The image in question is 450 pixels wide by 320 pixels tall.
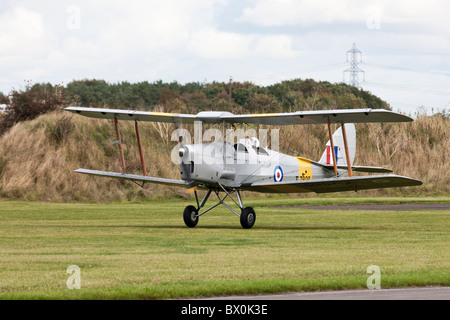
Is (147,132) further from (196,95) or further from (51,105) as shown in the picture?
(196,95)

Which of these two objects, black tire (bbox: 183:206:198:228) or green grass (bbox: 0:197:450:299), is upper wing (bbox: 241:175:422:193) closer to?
green grass (bbox: 0:197:450:299)

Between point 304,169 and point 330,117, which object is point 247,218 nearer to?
point 330,117

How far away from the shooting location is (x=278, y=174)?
83.1 feet

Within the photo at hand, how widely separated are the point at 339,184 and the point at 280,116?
261 centimetres

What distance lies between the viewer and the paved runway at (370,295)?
11.0 m

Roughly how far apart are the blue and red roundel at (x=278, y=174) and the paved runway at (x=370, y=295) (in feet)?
44.0

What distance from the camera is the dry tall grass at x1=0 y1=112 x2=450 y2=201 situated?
128 feet

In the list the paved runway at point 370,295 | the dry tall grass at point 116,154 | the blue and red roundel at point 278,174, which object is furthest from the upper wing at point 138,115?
the dry tall grass at point 116,154

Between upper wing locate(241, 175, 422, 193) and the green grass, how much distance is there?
118 cm

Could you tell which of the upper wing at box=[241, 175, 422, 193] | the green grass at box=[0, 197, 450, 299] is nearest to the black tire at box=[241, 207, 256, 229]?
the green grass at box=[0, 197, 450, 299]

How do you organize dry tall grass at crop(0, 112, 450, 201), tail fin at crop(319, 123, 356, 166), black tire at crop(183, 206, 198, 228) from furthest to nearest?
dry tall grass at crop(0, 112, 450, 201)
tail fin at crop(319, 123, 356, 166)
black tire at crop(183, 206, 198, 228)

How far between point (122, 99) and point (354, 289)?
83367mm

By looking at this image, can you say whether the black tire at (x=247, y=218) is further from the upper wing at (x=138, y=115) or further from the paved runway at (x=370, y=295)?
the paved runway at (x=370, y=295)

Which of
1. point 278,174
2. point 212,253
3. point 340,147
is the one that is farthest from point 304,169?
point 212,253
